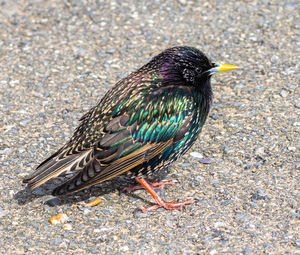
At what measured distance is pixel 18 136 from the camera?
5719 millimetres

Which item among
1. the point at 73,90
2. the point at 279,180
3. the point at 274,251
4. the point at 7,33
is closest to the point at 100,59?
the point at 73,90

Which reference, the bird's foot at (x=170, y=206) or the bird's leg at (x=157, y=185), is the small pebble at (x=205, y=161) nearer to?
the bird's leg at (x=157, y=185)

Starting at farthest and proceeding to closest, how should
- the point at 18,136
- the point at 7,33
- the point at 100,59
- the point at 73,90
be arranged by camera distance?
the point at 7,33
the point at 100,59
the point at 73,90
the point at 18,136

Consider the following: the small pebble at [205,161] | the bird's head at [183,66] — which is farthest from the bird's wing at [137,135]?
the small pebble at [205,161]

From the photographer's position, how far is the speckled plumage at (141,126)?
4.52m

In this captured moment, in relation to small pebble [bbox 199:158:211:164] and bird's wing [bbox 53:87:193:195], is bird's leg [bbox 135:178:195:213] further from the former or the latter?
small pebble [bbox 199:158:211:164]

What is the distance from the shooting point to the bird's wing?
14.7ft

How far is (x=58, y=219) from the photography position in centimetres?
458

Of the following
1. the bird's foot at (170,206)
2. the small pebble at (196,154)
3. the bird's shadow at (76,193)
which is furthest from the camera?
the small pebble at (196,154)

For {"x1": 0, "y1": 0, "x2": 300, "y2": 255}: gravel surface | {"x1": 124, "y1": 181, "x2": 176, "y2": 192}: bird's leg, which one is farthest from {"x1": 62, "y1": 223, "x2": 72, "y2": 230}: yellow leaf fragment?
{"x1": 124, "y1": 181, "x2": 176, "y2": 192}: bird's leg

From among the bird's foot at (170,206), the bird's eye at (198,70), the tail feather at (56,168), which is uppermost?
the bird's eye at (198,70)

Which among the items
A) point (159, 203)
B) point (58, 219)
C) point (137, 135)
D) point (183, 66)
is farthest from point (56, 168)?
point (183, 66)

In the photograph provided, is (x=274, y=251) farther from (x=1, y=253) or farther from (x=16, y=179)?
(x=16, y=179)

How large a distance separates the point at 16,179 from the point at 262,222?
2287mm
